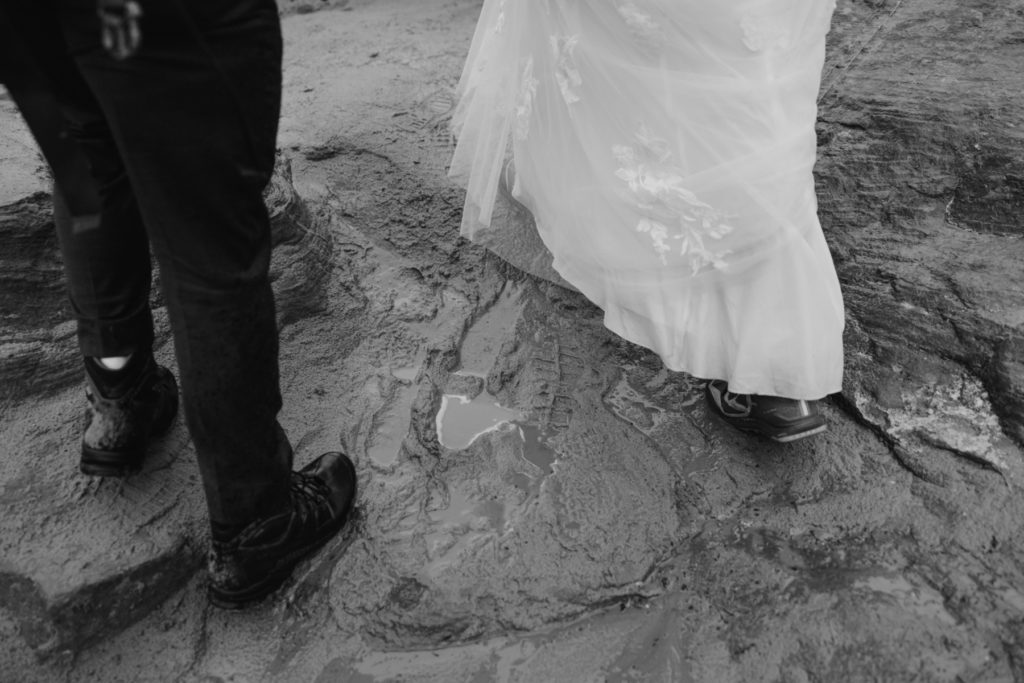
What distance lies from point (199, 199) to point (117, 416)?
30.9 inches

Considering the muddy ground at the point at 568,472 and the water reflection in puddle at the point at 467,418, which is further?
the water reflection in puddle at the point at 467,418

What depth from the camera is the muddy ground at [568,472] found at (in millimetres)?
1585

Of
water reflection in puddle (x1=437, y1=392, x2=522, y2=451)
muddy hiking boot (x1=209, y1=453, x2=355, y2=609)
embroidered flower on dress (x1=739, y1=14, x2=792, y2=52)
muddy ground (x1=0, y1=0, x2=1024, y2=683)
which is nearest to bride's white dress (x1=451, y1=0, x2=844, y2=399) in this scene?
embroidered flower on dress (x1=739, y1=14, x2=792, y2=52)

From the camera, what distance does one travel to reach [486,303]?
246 cm

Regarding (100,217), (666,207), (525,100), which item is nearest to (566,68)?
Answer: (525,100)

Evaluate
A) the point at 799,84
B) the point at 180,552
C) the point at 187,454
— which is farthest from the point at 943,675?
the point at 187,454

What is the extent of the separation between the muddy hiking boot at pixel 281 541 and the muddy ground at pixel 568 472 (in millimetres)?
67

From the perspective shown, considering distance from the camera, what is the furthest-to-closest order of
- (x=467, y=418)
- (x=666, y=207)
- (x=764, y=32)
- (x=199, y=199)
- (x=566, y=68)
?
(x=467, y=418) < (x=566, y=68) < (x=666, y=207) < (x=764, y=32) < (x=199, y=199)

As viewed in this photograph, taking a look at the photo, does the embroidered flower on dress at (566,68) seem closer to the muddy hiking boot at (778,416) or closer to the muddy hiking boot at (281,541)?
the muddy hiking boot at (778,416)

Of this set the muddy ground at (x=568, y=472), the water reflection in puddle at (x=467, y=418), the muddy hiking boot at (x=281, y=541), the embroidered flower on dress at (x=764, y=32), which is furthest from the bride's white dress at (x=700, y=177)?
the muddy hiking boot at (x=281, y=541)

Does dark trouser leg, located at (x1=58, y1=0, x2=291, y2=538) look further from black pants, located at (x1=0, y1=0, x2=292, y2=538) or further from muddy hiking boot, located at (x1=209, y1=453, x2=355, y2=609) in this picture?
muddy hiking boot, located at (x1=209, y1=453, x2=355, y2=609)

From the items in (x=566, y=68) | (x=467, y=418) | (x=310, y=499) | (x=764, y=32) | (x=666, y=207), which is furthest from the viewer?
(x=467, y=418)

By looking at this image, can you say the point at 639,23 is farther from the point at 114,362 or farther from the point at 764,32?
the point at 114,362

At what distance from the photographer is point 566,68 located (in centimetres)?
200
